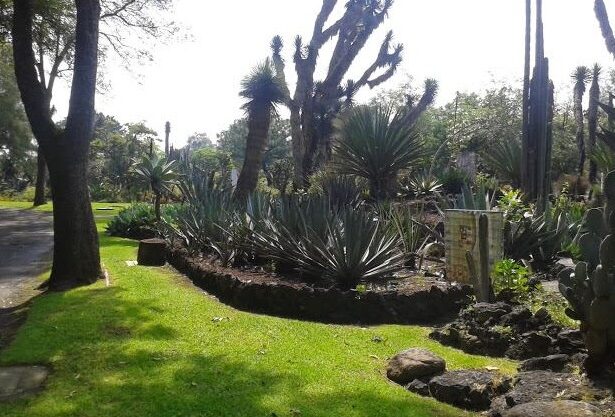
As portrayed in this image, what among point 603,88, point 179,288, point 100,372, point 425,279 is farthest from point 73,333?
point 603,88

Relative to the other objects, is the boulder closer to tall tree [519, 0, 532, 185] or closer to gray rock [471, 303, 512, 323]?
gray rock [471, 303, 512, 323]

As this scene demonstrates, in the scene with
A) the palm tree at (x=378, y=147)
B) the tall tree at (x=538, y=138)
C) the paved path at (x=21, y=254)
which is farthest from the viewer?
the palm tree at (x=378, y=147)

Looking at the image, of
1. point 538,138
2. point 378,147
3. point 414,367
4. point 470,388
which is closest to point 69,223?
point 414,367

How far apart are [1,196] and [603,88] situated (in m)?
45.0

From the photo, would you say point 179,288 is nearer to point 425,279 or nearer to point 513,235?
point 425,279

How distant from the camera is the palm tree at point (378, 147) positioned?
50.7 feet

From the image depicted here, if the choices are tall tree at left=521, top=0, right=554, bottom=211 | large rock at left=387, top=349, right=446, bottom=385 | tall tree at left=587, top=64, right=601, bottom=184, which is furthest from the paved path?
tall tree at left=587, top=64, right=601, bottom=184

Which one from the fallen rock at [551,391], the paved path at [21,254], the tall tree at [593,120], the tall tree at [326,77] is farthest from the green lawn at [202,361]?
the tall tree at [593,120]

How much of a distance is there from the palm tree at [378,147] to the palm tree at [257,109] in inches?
171

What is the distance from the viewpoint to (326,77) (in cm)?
2630

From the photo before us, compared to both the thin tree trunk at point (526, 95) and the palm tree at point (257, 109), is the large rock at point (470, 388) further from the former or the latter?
the palm tree at point (257, 109)

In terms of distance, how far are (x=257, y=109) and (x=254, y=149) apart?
143 centimetres

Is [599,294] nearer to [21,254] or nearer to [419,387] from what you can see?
[419,387]

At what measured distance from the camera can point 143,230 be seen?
18.4 metres
